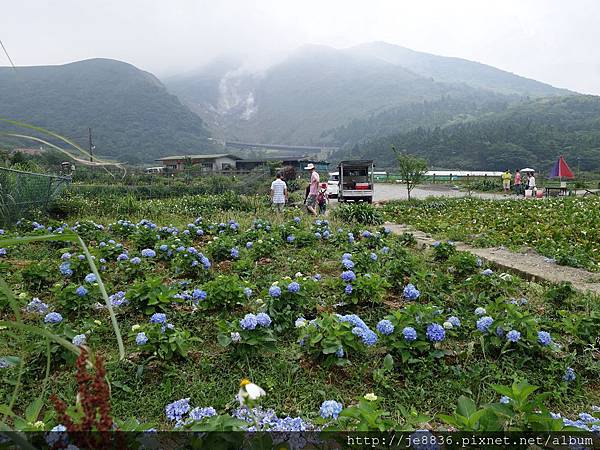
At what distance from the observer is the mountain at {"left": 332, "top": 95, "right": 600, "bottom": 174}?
69000 mm

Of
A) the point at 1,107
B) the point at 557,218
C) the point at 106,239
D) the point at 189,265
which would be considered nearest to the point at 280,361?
the point at 189,265

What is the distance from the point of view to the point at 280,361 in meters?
2.53

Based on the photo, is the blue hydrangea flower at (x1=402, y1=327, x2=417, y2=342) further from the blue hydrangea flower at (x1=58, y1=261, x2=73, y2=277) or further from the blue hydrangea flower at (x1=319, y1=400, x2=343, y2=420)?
the blue hydrangea flower at (x1=58, y1=261, x2=73, y2=277)

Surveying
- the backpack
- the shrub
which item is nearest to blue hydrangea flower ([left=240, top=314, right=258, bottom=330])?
the shrub

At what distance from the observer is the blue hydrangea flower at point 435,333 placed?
98.3 inches

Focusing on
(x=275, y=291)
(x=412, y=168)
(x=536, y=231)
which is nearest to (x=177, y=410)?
(x=275, y=291)

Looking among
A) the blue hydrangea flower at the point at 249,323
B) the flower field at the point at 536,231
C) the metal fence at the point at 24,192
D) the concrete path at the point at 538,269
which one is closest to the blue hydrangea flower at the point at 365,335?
the blue hydrangea flower at the point at 249,323

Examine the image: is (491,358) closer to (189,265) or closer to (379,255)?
(379,255)

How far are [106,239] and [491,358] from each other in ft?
16.3

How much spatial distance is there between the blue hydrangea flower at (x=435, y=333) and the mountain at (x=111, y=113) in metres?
98.0

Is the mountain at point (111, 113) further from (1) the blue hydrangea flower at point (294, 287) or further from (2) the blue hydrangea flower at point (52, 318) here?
(1) the blue hydrangea flower at point (294, 287)

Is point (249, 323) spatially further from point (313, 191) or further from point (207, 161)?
point (207, 161)

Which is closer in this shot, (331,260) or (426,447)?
(426,447)

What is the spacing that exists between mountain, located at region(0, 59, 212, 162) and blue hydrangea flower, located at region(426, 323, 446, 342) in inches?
3858
